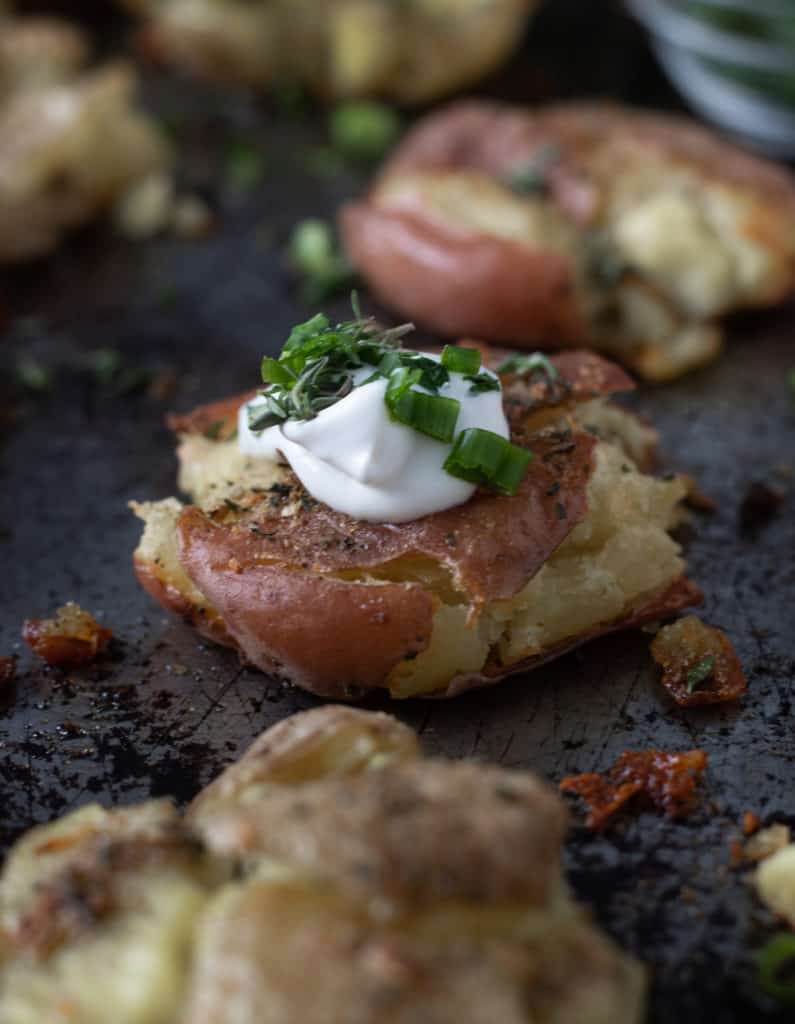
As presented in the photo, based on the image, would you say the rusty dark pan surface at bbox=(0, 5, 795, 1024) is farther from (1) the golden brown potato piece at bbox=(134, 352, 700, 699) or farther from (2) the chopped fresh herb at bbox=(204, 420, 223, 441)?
(2) the chopped fresh herb at bbox=(204, 420, 223, 441)

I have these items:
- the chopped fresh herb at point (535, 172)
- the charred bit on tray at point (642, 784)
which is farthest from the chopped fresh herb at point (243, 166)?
the charred bit on tray at point (642, 784)

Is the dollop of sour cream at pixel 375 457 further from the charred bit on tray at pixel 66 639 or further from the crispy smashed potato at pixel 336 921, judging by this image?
the crispy smashed potato at pixel 336 921

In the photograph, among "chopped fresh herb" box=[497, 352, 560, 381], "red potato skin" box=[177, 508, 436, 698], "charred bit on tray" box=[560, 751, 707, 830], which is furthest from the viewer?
"chopped fresh herb" box=[497, 352, 560, 381]

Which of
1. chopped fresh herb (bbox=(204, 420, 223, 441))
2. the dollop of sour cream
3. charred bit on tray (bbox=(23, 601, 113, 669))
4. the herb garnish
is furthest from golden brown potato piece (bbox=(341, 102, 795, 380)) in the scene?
charred bit on tray (bbox=(23, 601, 113, 669))

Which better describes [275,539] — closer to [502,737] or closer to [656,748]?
[502,737]

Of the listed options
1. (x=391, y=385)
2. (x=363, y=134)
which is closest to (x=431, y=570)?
(x=391, y=385)

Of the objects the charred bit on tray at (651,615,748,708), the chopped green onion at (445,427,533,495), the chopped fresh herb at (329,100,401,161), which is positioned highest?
the chopped green onion at (445,427,533,495)
